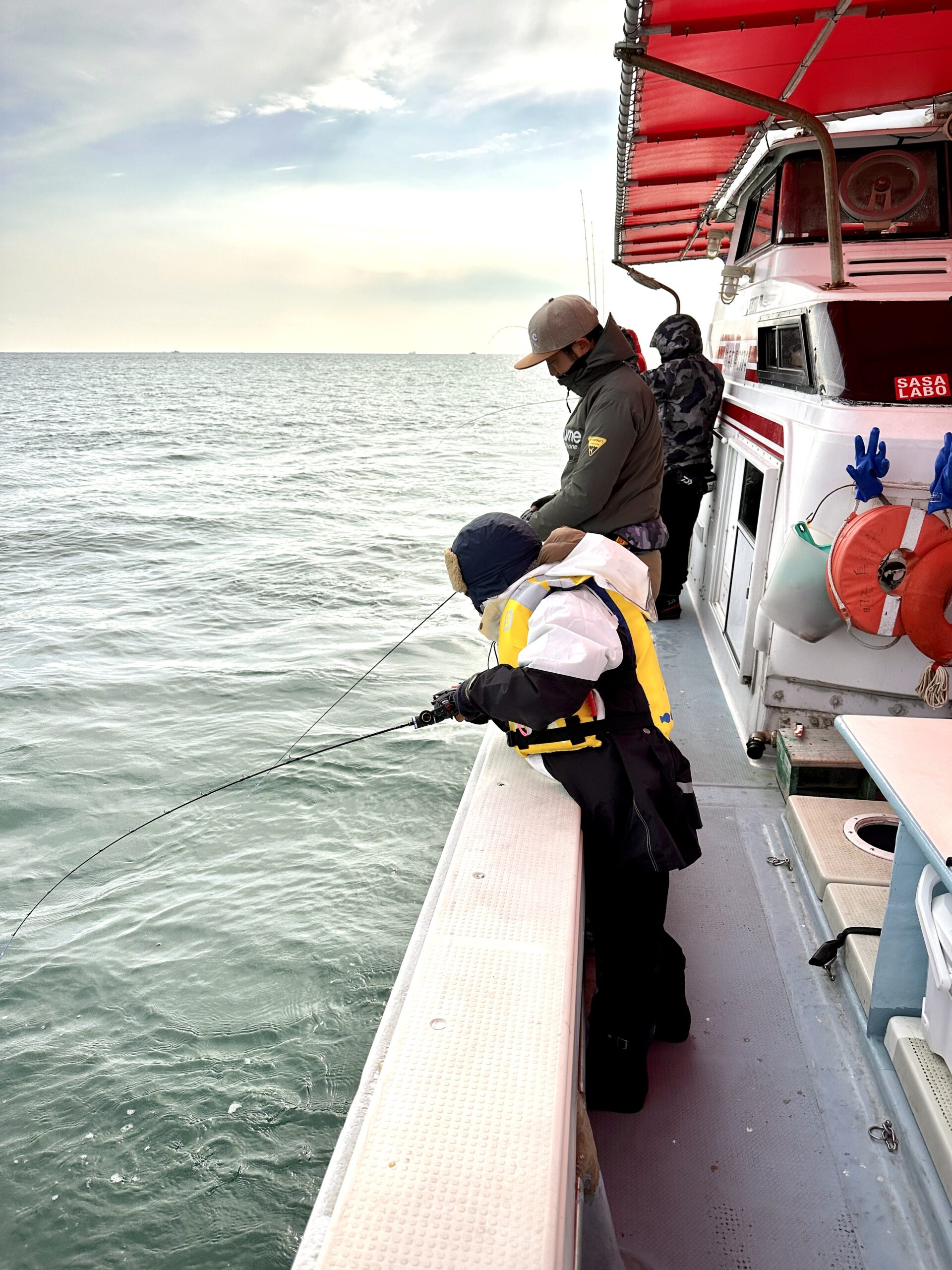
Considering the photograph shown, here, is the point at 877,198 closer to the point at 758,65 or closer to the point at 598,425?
the point at 758,65

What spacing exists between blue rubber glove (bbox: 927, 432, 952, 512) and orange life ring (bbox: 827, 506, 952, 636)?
0.05 metres

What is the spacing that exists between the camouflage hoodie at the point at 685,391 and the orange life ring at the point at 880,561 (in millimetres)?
2415

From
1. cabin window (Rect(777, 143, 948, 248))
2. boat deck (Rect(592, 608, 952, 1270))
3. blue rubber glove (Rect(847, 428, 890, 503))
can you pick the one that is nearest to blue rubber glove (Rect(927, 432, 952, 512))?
blue rubber glove (Rect(847, 428, 890, 503))

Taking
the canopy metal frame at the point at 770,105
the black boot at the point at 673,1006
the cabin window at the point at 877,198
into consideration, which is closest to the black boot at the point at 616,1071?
the black boot at the point at 673,1006

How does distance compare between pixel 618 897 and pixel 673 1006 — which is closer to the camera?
pixel 618 897

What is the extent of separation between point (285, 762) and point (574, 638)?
2.73 metres

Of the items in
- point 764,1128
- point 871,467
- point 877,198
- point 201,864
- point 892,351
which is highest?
point 877,198

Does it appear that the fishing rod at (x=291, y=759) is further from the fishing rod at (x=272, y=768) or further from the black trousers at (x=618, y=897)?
the black trousers at (x=618, y=897)

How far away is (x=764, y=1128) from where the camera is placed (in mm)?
2145

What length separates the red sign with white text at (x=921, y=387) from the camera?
126 inches

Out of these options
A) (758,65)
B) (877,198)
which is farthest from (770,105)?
(877,198)

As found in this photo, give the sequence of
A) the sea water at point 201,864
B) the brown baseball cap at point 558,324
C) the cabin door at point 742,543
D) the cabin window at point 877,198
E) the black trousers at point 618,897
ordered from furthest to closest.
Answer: the cabin window at point 877,198 → the cabin door at point 742,543 → the brown baseball cap at point 558,324 → the sea water at point 201,864 → the black trousers at point 618,897

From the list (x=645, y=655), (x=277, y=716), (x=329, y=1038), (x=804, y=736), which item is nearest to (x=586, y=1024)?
(x=645, y=655)

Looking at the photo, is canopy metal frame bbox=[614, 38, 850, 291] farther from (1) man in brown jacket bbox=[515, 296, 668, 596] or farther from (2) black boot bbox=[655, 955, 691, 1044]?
(2) black boot bbox=[655, 955, 691, 1044]
